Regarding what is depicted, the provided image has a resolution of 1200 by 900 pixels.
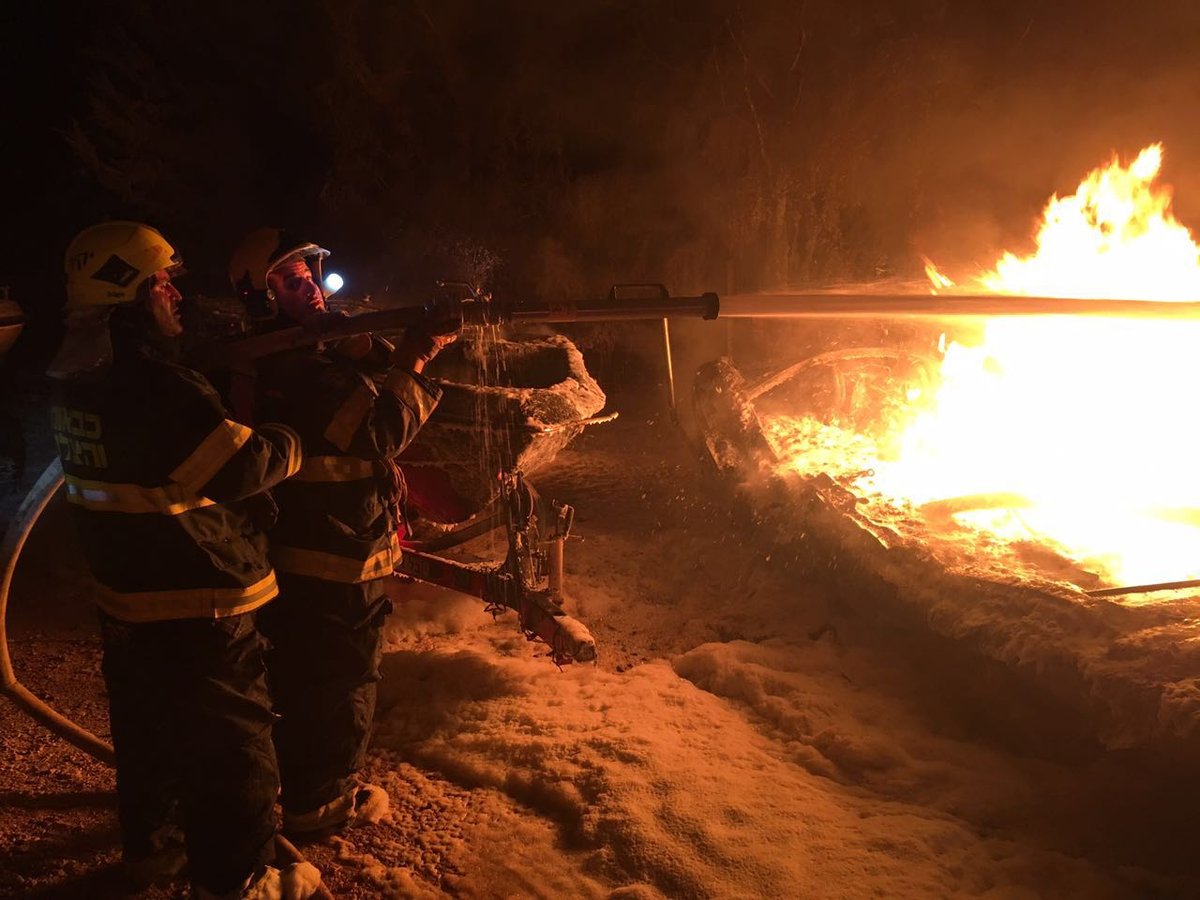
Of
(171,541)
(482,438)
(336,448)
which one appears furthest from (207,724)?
(482,438)

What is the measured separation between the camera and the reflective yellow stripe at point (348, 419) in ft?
9.68

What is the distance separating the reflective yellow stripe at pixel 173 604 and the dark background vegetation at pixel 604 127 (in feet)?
27.0

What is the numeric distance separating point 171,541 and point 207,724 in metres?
0.62

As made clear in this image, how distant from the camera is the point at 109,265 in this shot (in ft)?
8.54

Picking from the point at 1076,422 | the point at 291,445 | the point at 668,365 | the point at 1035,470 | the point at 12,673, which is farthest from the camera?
the point at 1076,422

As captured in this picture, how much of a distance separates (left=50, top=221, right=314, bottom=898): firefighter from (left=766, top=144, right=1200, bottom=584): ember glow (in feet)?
11.5

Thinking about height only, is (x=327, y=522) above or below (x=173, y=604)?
above

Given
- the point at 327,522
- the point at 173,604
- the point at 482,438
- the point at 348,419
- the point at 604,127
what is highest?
the point at 604,127

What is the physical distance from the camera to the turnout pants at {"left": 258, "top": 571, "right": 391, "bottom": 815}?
311 cm

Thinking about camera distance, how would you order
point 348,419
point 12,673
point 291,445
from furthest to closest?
point 12,673, point 348,419, point 291,445

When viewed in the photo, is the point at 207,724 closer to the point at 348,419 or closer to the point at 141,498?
the point at 141,498

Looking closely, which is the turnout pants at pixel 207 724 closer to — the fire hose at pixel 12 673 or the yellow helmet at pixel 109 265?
the fire hose at pixel 12 673

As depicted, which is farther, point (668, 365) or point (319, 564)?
point (668, 365)

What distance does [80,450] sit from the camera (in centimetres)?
261
